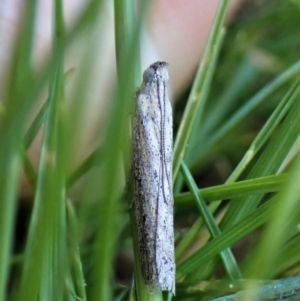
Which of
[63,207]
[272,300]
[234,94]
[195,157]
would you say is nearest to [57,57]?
[63,207]

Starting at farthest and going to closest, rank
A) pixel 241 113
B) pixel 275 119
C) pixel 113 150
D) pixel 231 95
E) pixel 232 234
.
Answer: pixel 231 95
pixel 241 113
pixel 275 119
pixel 232 234
pixel 113 150

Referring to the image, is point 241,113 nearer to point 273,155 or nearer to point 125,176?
point 273,155

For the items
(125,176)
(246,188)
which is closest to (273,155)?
(246,188)

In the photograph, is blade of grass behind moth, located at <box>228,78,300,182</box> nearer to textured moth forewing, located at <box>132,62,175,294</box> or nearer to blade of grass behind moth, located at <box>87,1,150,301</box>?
textured moth forewing, located at <box>132,62,175,294</box>

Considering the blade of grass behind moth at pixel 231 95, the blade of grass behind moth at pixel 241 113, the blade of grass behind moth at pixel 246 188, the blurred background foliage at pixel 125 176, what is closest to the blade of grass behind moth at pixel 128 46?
the blurred background foliage at pixel 125 176

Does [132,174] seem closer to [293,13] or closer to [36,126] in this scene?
[36,126]

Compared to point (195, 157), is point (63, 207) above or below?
below
